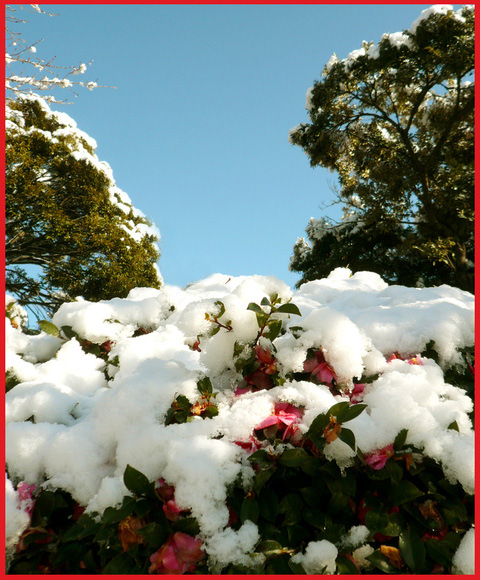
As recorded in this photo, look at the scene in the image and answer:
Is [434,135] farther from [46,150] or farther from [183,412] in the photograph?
[183,412]

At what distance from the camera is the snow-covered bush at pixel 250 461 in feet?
2.66

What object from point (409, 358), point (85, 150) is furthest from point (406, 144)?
point (409, 358)

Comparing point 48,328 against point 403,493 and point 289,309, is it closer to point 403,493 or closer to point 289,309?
point 289,309

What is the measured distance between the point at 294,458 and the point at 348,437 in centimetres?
12

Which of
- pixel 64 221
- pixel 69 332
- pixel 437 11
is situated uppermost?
pixel 437 11

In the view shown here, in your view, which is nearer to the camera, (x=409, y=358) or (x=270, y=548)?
(x=270, y=548)

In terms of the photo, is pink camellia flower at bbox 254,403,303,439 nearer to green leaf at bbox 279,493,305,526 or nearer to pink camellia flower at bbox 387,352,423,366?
green leaf at bbox 279,493,305,526

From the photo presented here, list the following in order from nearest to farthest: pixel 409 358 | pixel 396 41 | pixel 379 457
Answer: pixel 379 457, pixel 409 358, pixel 396 41

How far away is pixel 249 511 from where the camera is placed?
0.81 m

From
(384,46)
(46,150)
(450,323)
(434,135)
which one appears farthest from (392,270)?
(450,323)

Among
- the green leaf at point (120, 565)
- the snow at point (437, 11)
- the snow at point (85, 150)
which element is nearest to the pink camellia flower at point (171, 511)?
the green leaf at point (120, 565)

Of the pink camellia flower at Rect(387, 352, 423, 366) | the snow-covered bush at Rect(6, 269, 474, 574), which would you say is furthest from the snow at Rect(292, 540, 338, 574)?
the pink camellia flower at Rect(387, 352, 423, 366)

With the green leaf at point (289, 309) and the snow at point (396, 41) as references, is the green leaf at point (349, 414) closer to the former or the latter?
the green leaf at point (289, 309)

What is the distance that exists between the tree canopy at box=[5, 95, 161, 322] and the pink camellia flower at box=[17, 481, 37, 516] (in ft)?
20.4
